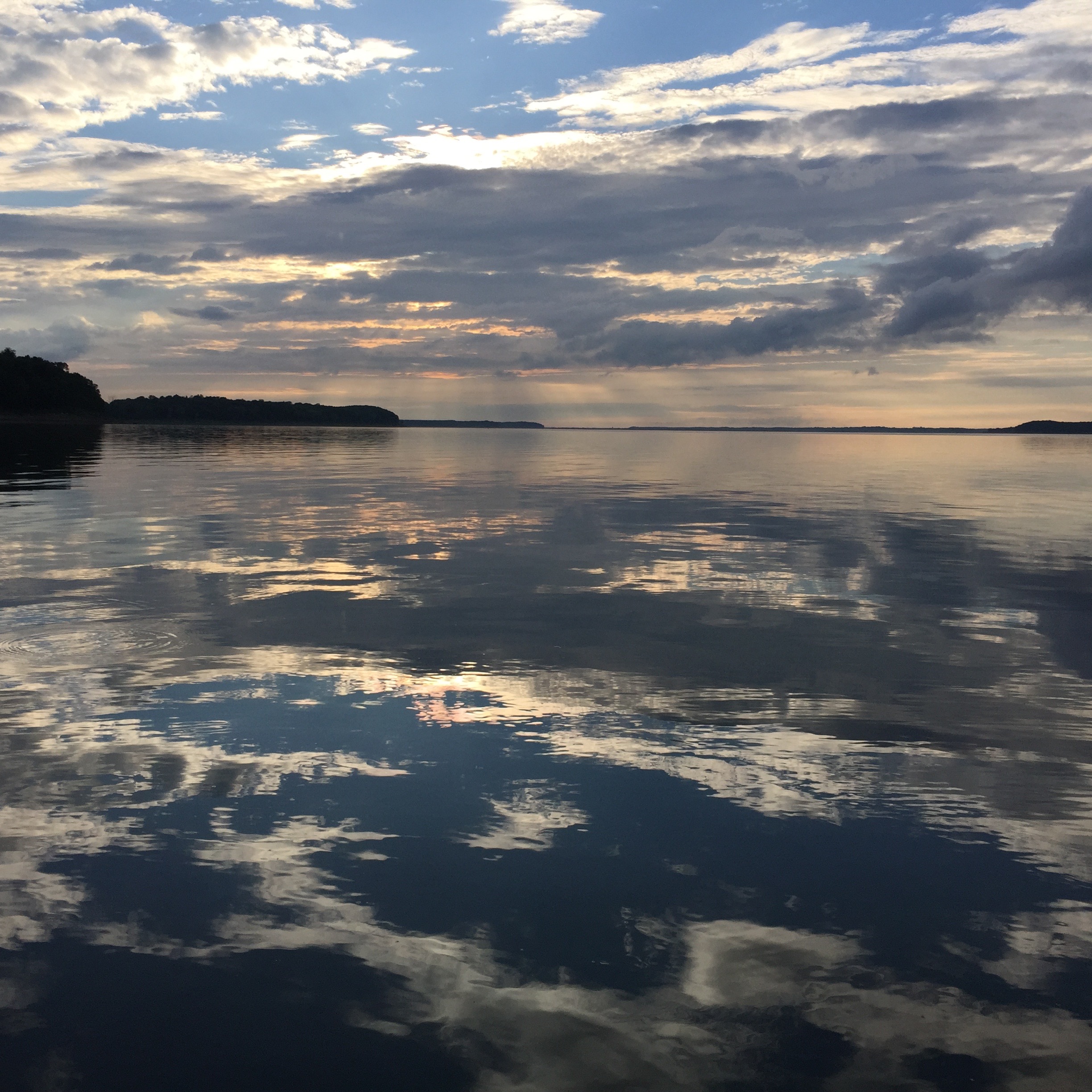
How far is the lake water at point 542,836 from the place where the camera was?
4980 millimetres

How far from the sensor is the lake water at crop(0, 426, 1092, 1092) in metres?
4.98

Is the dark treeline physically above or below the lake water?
above

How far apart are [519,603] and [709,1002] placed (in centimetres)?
1175

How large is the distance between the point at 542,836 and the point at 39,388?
632ft

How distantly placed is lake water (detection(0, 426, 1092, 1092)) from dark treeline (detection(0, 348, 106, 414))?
17242 cm

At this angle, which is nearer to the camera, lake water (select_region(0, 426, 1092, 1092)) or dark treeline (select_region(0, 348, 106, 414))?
lake water (select_region(0, 426, 1092, 1092))

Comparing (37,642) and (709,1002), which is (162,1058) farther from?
(37,642)

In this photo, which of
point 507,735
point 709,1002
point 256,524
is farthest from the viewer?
point 256,524

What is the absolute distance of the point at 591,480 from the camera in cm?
5200

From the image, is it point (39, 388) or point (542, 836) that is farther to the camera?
point (39, 388)

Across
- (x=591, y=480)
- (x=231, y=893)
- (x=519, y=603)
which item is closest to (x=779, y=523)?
(x=519, y=603)

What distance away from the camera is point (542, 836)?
23.9 feet

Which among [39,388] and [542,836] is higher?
[39,388]

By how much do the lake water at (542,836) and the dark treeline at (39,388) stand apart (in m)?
172
